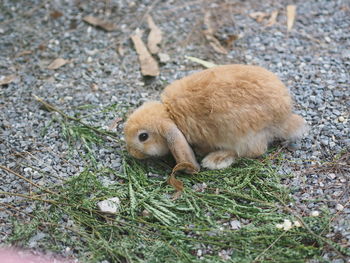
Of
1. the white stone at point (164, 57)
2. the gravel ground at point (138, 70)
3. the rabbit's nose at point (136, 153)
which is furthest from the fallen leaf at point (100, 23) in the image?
the rabbit's nose at point (136, 153)

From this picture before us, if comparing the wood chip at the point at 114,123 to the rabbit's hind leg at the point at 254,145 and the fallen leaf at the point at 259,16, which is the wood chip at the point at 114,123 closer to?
the rabbit's hind leg at the point at 254,145

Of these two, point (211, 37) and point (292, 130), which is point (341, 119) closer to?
point (292, 130)

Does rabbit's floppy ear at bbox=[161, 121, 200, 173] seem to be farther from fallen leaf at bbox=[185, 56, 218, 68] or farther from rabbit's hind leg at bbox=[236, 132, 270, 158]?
fallen leaf at bbox=[185, 56, 218, 68]

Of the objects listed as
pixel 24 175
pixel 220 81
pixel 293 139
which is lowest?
pixel 24 175

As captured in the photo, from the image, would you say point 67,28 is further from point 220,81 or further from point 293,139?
point 293,139

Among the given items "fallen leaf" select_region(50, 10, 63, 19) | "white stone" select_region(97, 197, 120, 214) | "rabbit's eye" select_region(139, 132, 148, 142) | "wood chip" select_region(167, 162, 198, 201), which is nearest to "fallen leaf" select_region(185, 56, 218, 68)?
"rabbit's eye" select_region(139, 132, 148, 142)

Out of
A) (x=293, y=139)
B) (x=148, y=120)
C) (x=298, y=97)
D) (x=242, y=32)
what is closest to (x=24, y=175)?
(x=148, y=120)
